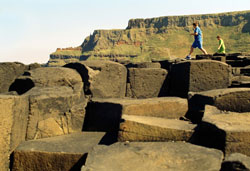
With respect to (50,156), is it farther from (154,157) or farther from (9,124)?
(154,157)

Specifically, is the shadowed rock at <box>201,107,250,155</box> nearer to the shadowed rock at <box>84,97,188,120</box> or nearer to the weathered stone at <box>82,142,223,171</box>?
the weathered stone at <box>82,142,223,171</box>

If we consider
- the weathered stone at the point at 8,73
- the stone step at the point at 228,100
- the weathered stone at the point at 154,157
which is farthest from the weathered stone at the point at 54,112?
the stone step at the point at 228,100

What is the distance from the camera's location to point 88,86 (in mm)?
4148

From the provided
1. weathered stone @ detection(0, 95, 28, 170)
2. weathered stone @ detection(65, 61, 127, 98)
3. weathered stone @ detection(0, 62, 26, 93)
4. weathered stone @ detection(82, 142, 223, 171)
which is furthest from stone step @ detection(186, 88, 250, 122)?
weathered stone @ detection(0, 62, 26, 93)

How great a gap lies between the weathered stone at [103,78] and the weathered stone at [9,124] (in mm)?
1330

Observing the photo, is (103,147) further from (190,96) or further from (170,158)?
(190,96)

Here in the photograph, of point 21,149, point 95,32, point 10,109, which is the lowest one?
point 21,149

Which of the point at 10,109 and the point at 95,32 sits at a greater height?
the point at 95,32

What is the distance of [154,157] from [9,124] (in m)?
1.52

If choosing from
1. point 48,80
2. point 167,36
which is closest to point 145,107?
point 48,80

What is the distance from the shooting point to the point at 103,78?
4.31 metres

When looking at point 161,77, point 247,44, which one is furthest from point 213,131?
point 247,44

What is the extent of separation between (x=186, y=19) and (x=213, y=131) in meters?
115

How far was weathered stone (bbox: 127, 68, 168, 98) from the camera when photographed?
15.5 feet
